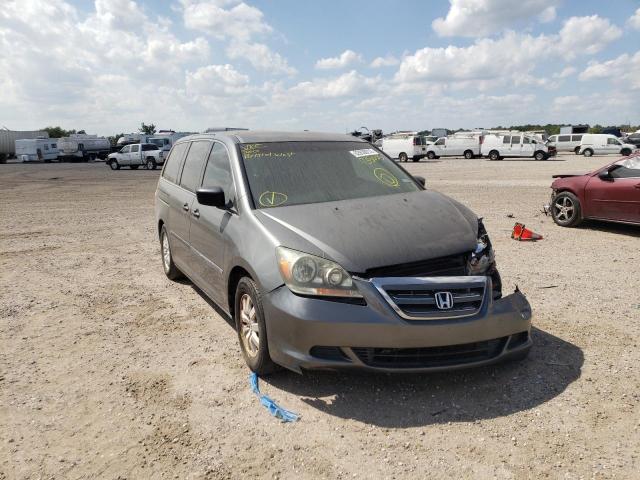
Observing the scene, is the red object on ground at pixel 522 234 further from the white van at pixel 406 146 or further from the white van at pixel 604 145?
the white van at pixel 604 145

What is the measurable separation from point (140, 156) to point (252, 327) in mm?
33035

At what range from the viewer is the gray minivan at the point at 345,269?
317cm

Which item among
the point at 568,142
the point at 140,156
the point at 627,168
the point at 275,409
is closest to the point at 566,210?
the point at 627,168

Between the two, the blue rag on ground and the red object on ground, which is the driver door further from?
the red object on ground

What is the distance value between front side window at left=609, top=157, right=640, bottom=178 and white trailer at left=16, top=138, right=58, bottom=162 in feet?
158

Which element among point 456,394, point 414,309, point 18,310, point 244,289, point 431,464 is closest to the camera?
point 431,464

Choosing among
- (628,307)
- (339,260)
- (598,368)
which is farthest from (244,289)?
(628,307)

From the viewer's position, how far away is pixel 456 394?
3.41 meters

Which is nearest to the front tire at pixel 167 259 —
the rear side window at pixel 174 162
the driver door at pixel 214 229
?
the rear side window at pixel 174 162

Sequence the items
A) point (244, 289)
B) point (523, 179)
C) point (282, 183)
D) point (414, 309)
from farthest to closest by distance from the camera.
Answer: point (523, 179), point (282, 183), point (244, 289), point (414, 309)

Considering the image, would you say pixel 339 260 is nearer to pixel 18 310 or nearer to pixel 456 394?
pixel 456 394

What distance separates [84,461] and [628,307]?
4824mm

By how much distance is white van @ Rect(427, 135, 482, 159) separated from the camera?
129ft

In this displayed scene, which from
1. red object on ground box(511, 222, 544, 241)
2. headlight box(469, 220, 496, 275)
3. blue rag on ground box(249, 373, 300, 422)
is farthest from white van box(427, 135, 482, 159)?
blue rag on ground box(249, 373, 300, 422)
